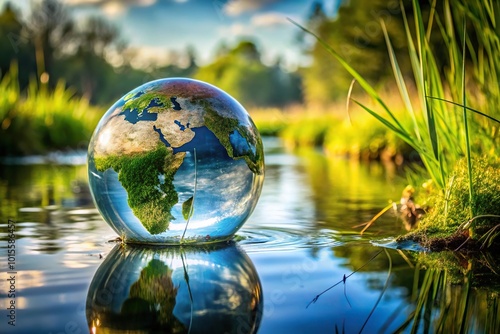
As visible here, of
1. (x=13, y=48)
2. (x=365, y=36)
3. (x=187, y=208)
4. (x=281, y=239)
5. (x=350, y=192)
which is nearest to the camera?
(x=187, y=208)

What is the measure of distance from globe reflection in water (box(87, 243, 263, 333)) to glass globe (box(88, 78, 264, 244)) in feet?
0.79

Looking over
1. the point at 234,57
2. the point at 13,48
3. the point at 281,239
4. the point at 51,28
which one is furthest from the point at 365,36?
the point at 234,57

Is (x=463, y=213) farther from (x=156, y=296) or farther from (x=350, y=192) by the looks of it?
(x=350, y=192)

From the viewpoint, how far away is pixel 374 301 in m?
4.20

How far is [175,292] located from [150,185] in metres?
1.29

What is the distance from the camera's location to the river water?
3.77 meters

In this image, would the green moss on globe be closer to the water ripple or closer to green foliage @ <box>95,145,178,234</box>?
green foliage @ <box>95,145,178,234</box>

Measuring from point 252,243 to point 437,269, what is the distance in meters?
1.63

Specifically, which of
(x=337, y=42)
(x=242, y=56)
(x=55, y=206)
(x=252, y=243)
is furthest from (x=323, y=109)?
(x=242, y=56)

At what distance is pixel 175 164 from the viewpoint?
5543 mm

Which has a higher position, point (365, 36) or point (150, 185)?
point (365, 36)

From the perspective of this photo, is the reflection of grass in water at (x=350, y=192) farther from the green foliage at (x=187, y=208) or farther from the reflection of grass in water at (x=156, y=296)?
the reflection of grass in water at (x=156, y=296)

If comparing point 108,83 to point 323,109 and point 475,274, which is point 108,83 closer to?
point 323,109

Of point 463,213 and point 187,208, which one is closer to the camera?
point 187,208
